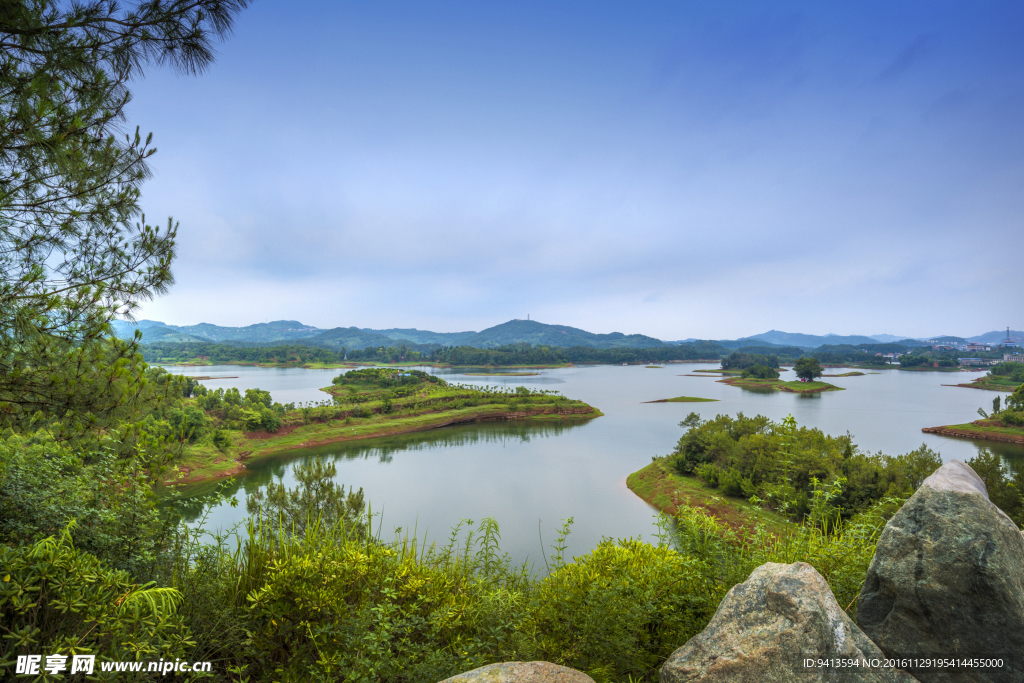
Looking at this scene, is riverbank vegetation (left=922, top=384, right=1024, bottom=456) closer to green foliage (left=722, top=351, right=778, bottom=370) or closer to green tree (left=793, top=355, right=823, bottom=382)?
green tree (left=793, top=355, right=823, bottom=382)

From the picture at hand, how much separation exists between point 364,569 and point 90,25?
3510 mm

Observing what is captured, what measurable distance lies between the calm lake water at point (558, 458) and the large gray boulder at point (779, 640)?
2841 millimetres

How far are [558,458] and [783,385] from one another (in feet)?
138

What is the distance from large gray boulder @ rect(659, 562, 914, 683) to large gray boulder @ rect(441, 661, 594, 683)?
0.52 meters

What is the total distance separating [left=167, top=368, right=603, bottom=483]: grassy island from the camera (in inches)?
896

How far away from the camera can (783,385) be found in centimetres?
5209

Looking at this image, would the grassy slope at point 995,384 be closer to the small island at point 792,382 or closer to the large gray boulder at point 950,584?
the small island at point 792,382

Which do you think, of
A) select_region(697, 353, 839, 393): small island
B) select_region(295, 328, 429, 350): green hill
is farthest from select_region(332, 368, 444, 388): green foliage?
select_region(295, 328, 429, 350): green hill

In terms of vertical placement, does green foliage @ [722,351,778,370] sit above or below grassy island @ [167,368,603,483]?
above

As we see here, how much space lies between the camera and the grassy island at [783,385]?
48.3 metres

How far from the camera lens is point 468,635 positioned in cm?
234

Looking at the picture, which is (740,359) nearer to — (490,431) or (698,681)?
(490,431)

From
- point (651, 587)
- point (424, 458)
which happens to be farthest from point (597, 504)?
point (651, 587)

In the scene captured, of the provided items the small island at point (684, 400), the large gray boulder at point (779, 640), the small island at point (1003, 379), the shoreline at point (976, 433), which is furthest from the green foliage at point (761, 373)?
the large gray boulder at point (779, 640)
